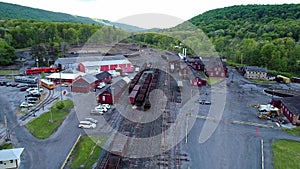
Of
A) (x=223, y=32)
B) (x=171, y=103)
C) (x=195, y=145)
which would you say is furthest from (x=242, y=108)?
(x=223, y=32)

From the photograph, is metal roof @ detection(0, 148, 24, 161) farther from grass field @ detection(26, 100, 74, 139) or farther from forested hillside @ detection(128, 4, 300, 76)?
forested hillside @ detection(128, 4, 300, 76)

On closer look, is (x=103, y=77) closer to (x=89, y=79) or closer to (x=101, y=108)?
(x=89, y=79)

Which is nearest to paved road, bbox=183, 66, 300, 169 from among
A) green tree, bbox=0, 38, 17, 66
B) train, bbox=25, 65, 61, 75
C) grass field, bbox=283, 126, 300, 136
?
grass field, bbox=283, 126, 300, 136

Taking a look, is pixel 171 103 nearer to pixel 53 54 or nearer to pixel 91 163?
pixel 91 163

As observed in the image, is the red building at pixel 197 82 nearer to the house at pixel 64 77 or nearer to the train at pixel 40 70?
the house at pixel 64 77

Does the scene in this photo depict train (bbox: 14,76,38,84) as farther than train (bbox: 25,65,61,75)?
No

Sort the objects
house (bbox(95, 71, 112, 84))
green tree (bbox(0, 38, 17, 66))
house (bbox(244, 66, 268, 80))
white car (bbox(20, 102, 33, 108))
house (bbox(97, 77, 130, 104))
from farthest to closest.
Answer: green tree (bbox(0, 38, 17, 66)) → house (bbox(244, 66, 268, 80)) → house (bbox(95, 71, 112, 84)) → house (bbox(97, 77, 130, 104)) → white car (bbox(20, 102, 33, 108))

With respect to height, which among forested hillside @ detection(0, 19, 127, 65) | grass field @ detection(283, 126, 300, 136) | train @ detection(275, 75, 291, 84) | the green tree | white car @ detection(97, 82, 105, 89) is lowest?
grass field @ detection(283, 126, 300, 136)
